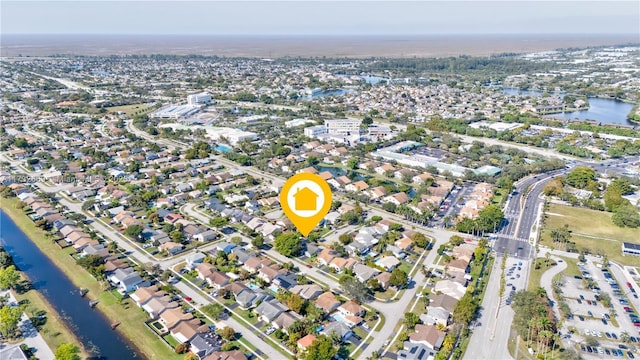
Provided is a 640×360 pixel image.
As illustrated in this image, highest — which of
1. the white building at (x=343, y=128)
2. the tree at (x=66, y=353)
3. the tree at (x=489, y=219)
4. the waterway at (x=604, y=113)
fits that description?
the waterway at (x=604, y=113)

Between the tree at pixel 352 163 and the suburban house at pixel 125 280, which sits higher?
the tree at pixel 352 163

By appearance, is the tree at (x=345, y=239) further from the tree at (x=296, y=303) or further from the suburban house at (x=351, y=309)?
the tree at (x=296, y=303)

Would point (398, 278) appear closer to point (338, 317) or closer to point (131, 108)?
point (338, 317)

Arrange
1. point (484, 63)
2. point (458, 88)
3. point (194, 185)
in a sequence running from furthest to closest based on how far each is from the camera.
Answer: point (484, 63) → point (458, 88) → point (194, 185)

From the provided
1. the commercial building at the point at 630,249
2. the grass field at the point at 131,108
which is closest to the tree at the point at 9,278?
the commercial building at the point at 630,249

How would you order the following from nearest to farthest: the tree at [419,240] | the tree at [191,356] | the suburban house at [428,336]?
the tree at [191,356]
the suburban house at [428,336]
the tree at [419,240]

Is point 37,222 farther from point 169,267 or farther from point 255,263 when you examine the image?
point 255,263

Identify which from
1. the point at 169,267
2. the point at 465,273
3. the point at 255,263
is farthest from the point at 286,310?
the point at 465,273

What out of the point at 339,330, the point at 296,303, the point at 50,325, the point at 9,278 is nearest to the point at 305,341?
the point at 339,330
